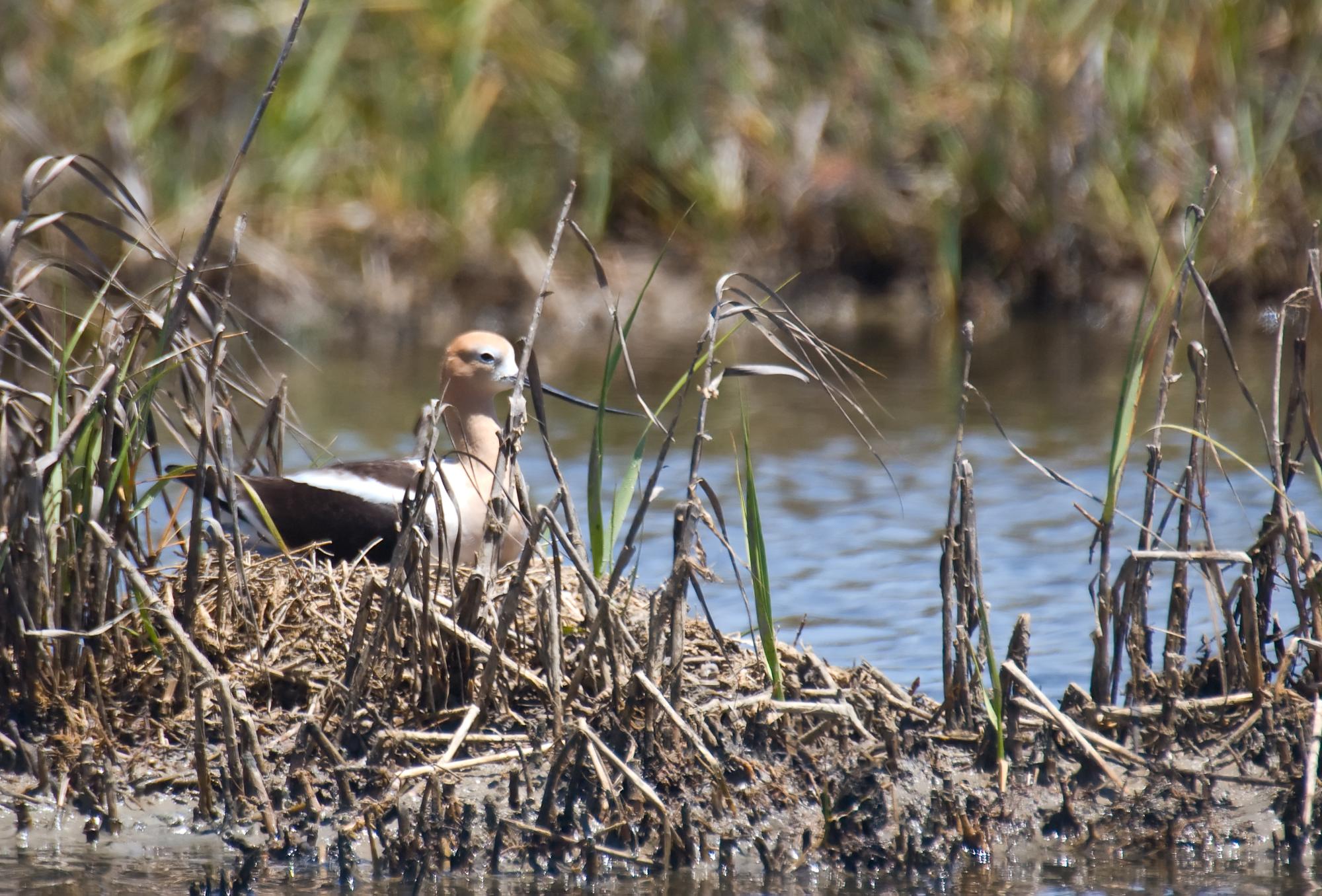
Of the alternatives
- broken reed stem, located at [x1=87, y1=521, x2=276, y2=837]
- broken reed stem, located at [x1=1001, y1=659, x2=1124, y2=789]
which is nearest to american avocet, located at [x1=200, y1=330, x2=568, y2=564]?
broken reed stem, located at [x1=87, y1=521, x2=276, y2=837]

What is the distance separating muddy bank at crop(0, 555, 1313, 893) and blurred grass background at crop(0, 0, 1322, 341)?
28.8 ft

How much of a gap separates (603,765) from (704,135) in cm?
1014

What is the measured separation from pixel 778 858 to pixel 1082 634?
217 cm

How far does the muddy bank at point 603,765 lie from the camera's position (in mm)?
3430

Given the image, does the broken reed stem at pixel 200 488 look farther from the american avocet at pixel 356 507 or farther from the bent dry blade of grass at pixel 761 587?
the bent dry blade of grass at pixel 761 587

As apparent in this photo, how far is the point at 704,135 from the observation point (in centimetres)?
1302

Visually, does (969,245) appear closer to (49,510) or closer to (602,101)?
(602,101)

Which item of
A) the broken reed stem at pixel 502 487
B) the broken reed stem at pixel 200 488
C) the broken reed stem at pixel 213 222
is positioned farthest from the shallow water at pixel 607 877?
the broken reed stem at pixel 213 222

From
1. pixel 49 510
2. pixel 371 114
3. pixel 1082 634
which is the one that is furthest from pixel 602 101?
pixel 49 510

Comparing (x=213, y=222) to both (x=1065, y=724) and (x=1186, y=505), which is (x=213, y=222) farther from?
(x=1186, y=505)

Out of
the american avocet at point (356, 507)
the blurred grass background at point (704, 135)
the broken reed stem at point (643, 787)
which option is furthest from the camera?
the blurred grass background at point (704, 135)

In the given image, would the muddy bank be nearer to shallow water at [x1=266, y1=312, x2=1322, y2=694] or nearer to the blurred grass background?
shallow water at [x1=266, y1=312, x2=1322, y2=694]

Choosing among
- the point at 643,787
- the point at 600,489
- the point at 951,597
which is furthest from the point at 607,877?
the point at 951,597

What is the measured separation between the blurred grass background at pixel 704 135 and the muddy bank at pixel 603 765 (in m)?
8.77
